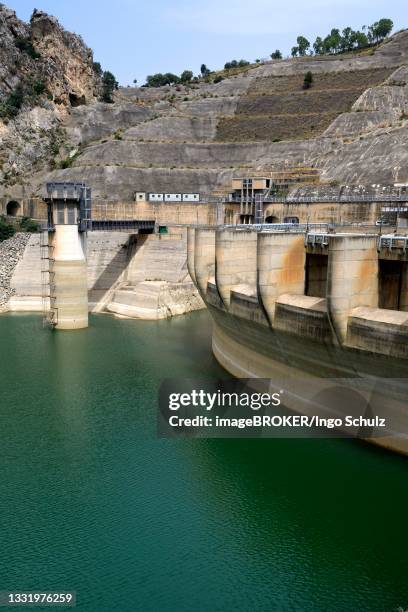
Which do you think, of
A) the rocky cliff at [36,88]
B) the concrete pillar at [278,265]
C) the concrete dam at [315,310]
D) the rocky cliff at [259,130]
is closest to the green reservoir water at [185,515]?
the concrete dam at [315,310]

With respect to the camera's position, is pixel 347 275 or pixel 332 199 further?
pixel 332 199

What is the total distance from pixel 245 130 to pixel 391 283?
60.4 meters

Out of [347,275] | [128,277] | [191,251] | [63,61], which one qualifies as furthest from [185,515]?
[63,61]

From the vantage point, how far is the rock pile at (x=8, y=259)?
4959cm

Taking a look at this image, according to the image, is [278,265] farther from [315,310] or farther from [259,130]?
[259,130]

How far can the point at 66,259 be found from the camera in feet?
140

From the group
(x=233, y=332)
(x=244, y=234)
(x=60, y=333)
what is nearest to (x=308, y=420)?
(x=233, y=332)

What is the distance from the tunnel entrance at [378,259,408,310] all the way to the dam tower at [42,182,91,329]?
25347mm

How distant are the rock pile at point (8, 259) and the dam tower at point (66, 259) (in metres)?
8.17

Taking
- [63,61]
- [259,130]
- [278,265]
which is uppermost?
[63,61]

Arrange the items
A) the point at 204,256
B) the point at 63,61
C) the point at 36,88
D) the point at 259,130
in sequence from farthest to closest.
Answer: the point at 63,61, the point at 36,88, the point at 259,130, the point at 204,256

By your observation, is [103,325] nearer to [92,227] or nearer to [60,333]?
[60,333]

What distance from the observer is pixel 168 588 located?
15508 millimetres

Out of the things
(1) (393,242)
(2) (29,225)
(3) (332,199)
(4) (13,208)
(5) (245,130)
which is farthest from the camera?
(5) (245,130)
